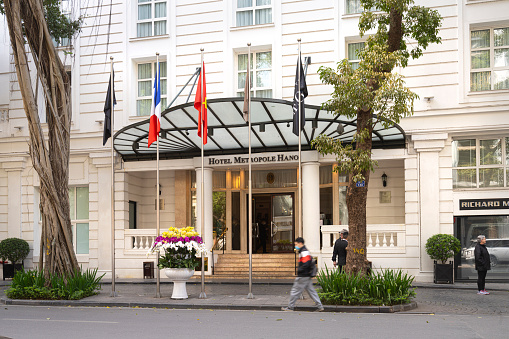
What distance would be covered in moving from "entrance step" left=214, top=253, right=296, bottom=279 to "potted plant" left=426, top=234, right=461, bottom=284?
5.10 m

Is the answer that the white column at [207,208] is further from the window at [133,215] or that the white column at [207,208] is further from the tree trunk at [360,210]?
the tree trunk at [360,210]

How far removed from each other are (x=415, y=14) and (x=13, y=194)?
17633mm

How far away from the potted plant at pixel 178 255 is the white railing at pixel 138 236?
700 centimetres

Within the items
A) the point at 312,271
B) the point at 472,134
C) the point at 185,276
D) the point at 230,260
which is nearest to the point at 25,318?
the point at 185,276

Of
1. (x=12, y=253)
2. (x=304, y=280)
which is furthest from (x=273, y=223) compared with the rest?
(x=304, y=280)

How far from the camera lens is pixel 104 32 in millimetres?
23969

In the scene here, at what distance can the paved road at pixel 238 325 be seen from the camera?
998 centimetres

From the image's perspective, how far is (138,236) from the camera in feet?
76.1

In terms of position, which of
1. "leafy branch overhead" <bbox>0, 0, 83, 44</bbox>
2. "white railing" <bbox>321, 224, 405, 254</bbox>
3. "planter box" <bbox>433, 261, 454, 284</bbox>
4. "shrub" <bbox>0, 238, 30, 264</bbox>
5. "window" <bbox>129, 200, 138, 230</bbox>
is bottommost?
"planter box" <bbox>433, 261, 454, 284</bbox>

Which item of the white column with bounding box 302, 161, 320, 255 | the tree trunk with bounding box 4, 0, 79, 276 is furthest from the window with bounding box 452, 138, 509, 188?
the tree trunk with bounding box 4, 0, 79, 276

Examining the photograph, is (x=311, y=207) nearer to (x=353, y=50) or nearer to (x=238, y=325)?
(x=353, y=50)

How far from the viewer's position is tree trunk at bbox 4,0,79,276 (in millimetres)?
16297

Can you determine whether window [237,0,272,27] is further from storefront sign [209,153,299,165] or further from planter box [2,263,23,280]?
planter box [2,263,23,280]

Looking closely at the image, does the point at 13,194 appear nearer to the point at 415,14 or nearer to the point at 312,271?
the point at 312,271
